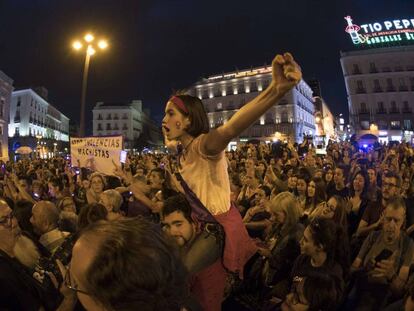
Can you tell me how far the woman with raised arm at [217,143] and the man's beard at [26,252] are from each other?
73.6 inches

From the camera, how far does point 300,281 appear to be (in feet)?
10.1

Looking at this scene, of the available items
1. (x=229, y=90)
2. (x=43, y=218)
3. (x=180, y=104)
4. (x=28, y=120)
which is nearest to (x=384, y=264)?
(x=180, y=104)

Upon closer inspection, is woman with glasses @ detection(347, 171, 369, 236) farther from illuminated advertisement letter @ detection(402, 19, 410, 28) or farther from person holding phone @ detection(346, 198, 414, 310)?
illuminated advertisement letter @ detection(402, 19, 410, 28)

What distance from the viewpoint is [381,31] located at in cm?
6128

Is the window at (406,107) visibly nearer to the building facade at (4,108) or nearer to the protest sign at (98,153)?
the protest sign at (98,153)

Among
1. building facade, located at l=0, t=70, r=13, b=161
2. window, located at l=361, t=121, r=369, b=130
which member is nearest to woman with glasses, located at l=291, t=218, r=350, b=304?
building facade, located at l=0, t=70, r=13, b=161

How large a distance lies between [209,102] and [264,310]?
258ft

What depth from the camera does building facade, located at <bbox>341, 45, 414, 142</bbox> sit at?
60.2 meters

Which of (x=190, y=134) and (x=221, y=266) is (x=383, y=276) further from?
(x=190, y=134)

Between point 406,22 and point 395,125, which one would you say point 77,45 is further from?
point 406,22

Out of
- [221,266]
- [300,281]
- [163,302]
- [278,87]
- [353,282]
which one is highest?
[278,87]

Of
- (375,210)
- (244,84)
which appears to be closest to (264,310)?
(375,210)

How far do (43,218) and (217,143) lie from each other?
2665 mm

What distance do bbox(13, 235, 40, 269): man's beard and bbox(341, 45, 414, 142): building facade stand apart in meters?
62.5
